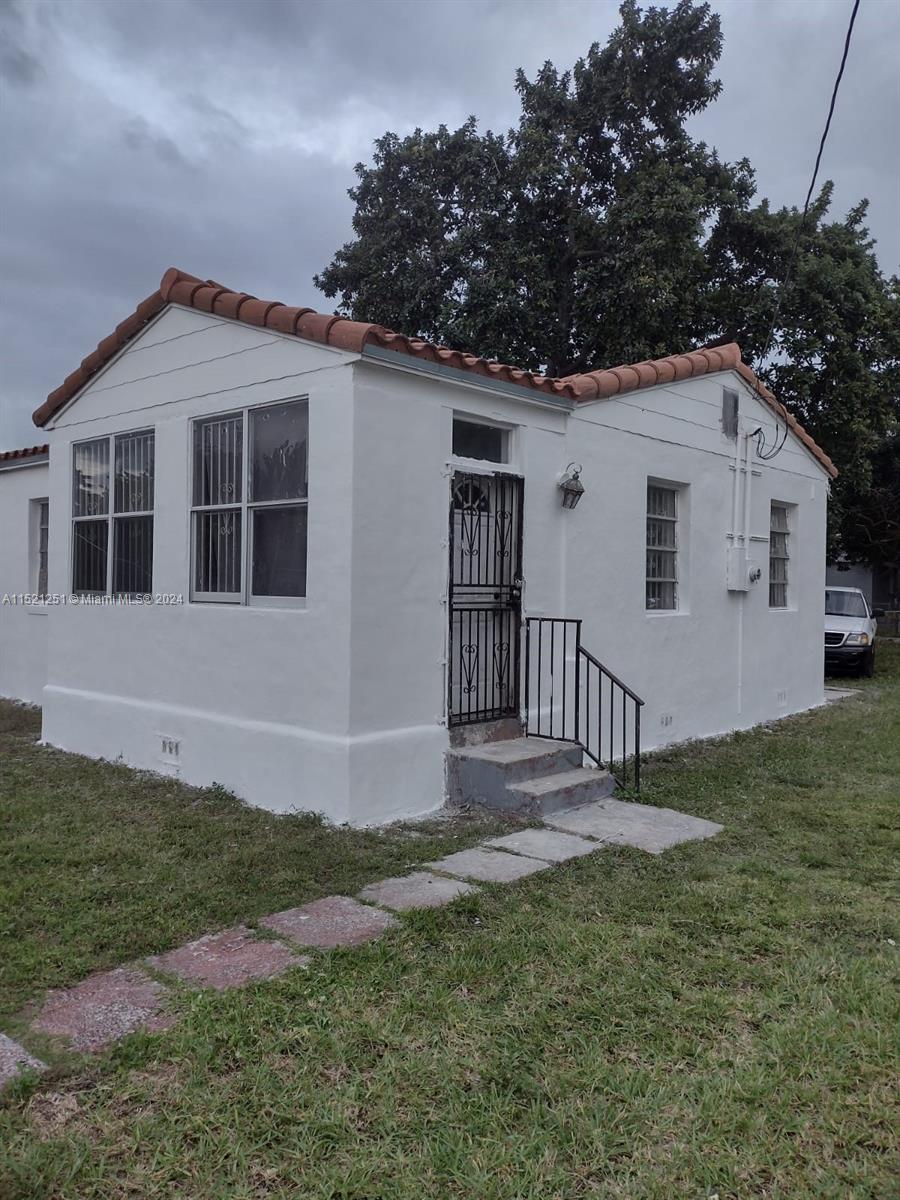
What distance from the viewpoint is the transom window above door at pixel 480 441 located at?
6.11 metres

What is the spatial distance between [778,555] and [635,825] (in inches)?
237

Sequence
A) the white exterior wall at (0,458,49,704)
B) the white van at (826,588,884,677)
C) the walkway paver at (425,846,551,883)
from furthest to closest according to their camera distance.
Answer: the white van at (826,588,884,677), the white exterior wall at (0,458,49,704), the walkway paver at (425,846,551,883)

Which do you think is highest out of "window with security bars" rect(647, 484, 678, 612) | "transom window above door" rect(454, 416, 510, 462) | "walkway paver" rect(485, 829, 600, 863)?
"transom window above door" rect(454, 416, 510, 462)

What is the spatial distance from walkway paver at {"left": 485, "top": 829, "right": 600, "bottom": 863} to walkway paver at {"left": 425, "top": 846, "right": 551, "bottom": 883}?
95 millimetres

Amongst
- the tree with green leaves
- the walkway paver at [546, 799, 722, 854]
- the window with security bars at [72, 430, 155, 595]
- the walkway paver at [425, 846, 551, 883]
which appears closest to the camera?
the walkway paver at [425, 846, 551, 883]

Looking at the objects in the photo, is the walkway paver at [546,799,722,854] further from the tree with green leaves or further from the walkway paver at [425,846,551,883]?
the tree with green leaves

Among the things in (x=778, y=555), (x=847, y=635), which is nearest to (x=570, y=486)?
(x=778, y=555)

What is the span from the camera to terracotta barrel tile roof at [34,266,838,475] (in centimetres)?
527

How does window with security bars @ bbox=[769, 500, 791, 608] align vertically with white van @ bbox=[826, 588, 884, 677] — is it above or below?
above

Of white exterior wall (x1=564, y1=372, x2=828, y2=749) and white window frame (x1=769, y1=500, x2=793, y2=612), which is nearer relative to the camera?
white exterior wall (x1=564, y1=372, x2=828, y2=749)

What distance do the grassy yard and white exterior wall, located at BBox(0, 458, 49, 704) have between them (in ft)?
18.3

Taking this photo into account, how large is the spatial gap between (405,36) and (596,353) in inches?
261

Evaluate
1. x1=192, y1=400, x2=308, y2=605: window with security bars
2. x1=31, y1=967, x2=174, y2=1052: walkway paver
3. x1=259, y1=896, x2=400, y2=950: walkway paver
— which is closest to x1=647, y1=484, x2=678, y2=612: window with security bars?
x1=192, y1=400, x2=308, y2=605: window with security bars

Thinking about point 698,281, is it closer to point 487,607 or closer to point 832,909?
point 487,607
